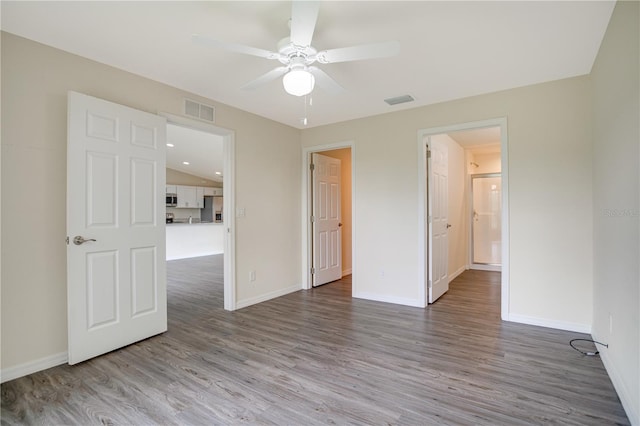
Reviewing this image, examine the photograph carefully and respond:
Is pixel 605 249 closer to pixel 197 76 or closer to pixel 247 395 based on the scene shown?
pixel 247 395

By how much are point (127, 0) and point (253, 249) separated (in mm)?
2819

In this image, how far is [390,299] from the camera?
4.13 meters

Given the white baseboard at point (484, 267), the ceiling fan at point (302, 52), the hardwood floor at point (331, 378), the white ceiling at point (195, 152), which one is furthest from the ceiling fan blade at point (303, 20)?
the white baseboard at point (484, 267)

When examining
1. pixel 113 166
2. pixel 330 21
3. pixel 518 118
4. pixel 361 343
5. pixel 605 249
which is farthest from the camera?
pixel 518 118

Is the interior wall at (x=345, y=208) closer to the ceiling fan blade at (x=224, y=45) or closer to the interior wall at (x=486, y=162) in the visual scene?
the interior wall at (x=486, y=162)

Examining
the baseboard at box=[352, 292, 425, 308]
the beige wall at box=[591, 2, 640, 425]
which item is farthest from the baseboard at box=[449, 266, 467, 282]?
the beige wall at box=[591, 2, 640, 425]

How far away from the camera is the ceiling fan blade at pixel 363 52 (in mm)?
1828

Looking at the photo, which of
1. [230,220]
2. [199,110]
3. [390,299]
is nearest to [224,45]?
[199,110]

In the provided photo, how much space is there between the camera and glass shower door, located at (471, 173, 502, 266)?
653cm

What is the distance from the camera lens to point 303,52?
6.90 ft

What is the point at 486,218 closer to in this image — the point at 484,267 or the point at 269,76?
the point at 484,267

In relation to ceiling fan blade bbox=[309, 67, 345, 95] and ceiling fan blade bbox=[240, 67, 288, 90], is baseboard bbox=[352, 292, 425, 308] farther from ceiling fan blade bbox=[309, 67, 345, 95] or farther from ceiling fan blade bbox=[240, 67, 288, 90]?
ceiling fan blade bbox=[240, 67, 288, 90]

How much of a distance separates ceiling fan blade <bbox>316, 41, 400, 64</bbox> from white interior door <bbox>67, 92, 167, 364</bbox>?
1.85 m

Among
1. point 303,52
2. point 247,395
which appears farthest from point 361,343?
point 303,52
